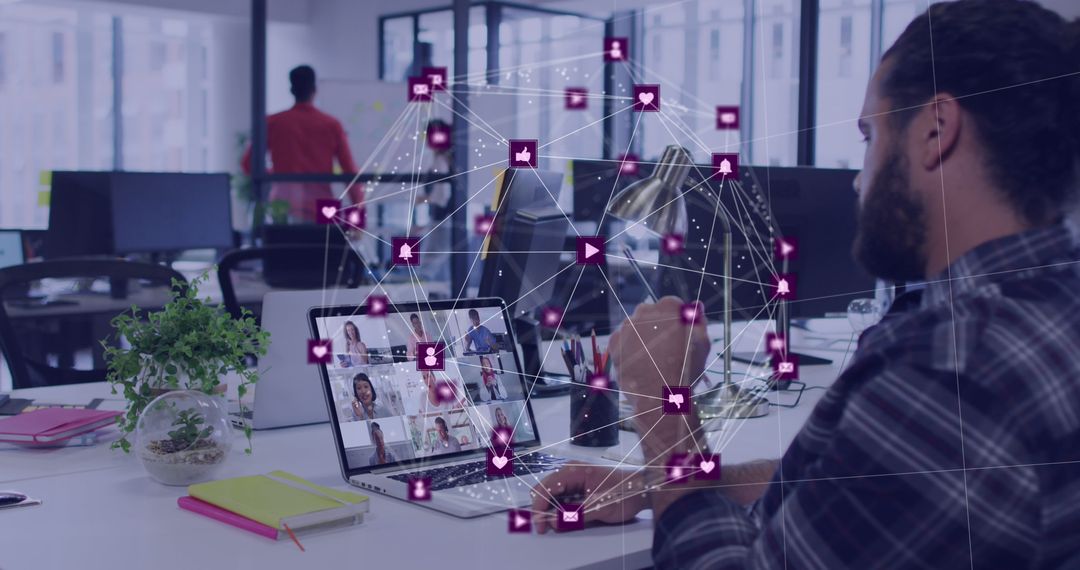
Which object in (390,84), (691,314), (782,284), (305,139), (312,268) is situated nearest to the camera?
(691,314)

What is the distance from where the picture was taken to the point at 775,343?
47.8 inches

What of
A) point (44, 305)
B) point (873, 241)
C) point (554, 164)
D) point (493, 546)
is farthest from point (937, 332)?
point (44, 305)

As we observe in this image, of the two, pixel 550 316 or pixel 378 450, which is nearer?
pixel 378 450

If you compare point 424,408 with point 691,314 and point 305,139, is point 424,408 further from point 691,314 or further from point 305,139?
point 305,139

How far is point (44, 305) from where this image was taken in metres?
3.00

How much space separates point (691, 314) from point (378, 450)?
525 millimetres

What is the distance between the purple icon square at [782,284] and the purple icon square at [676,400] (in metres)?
0.28

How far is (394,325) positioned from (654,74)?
536 millimetres

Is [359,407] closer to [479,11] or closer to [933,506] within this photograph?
[933,506]

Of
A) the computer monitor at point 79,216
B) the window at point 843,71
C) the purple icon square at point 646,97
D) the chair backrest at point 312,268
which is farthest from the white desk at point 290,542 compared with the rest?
the computer monitor at point 79,216

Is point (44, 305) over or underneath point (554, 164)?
underneath

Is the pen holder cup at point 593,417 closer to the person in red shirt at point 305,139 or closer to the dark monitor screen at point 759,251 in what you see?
the dark monitor screen at point 759,251

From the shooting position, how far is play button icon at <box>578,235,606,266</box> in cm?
99

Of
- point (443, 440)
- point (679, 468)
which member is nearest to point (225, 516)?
point (443, 440)
